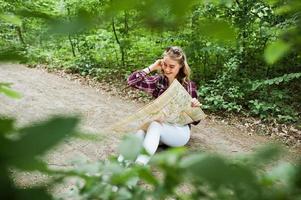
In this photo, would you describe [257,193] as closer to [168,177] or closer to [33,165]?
[168,177]

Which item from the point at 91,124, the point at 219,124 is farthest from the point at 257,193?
the point at 219,124

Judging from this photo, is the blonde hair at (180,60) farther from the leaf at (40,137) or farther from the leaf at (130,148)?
the leaf at (40,137)

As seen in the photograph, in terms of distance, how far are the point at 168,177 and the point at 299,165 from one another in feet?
0.59

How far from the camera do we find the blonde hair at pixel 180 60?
13.5ft

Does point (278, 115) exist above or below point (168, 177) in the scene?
below

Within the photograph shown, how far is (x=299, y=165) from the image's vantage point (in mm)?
531

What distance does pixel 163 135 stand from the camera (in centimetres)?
405

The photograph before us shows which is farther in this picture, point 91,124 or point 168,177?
point 91,124

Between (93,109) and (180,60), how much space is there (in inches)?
100.0

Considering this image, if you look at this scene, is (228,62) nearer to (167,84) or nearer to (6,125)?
(167,84)

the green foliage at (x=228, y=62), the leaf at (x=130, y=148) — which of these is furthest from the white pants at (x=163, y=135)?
the leaf at (x=130, y=148)

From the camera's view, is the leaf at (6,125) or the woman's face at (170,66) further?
the woman's face at (170,66)

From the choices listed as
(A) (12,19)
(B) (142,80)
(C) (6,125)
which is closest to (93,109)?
(B) (142,80)

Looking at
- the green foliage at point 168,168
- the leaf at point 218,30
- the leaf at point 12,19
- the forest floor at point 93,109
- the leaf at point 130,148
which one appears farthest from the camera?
the forest floor at point 93,109
